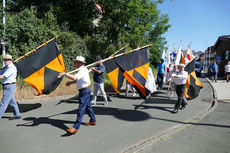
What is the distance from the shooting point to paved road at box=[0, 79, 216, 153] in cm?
361

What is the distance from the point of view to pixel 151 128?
460cm

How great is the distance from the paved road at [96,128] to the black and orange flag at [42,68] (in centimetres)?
109

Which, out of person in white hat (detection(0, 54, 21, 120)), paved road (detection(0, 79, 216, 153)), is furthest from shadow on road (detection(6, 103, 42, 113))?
person in white hat (detection(0, 54, 21, 120))

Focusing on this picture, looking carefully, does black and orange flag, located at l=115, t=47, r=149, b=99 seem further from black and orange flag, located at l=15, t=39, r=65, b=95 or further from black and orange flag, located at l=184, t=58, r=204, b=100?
black and orange flag, located at l=184, t=58, r=204, b=100

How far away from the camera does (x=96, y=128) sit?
183 inches

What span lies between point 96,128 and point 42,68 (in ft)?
7.58

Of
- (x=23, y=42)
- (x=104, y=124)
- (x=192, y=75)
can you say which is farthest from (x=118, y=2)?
(x=104, y=124)

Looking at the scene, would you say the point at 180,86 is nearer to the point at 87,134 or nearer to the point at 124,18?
the point at 87,134

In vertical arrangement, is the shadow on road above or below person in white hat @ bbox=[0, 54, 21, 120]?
below

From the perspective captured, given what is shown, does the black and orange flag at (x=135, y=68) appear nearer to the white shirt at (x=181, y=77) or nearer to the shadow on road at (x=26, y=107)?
the white shirt at (x=181, y=77)

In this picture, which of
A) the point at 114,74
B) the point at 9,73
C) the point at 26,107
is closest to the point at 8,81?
the point at 9,73

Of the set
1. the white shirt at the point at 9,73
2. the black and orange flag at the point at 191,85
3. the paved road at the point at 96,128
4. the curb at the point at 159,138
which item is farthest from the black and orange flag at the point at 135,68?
the white shirt at the point at 9,73

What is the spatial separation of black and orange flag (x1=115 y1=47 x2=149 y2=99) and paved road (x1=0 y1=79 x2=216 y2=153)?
1.01m

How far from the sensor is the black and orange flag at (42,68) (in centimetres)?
490
